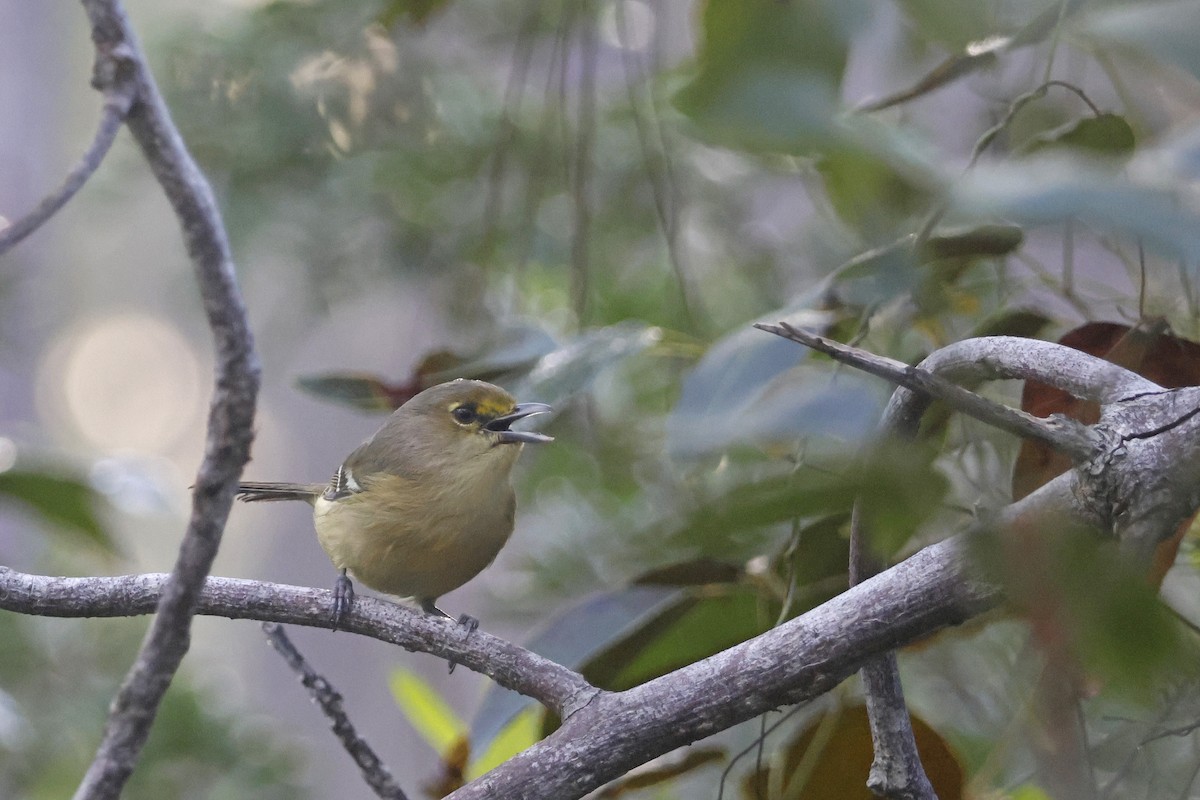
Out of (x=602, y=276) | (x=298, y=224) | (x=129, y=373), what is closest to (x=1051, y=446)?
(x=602, y=276)

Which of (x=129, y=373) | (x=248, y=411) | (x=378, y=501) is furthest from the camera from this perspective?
(x=129, y=373)

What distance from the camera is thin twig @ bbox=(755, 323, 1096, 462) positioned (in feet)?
1.68

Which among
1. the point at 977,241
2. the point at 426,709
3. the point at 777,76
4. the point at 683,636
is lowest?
the point at 777,76

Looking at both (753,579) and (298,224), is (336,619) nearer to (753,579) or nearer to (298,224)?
(753,579)

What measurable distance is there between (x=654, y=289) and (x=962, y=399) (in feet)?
5.33

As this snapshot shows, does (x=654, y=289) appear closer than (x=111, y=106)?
No

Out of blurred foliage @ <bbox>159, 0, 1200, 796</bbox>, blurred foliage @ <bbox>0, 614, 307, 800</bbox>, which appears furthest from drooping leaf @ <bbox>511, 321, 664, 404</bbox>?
blurred foliage @ <bbox>0, 614, 307, 800</bbox>

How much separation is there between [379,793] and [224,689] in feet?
5.54

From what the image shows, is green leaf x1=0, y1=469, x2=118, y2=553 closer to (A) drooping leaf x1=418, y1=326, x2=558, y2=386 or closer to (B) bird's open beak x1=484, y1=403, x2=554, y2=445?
(A) drooping leaf x1=418, y1=326, x2=558, y2=386

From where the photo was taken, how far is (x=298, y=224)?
217 centimetres

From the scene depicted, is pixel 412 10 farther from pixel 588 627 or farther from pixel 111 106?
pixel 111 106

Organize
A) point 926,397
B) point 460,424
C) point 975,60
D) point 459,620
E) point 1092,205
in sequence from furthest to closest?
point 460,424 → point 459,620 → point 975,60 → point 926,397 → point 1092,205

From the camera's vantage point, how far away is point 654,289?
2.11 m

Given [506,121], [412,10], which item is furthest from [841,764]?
[412,10]
